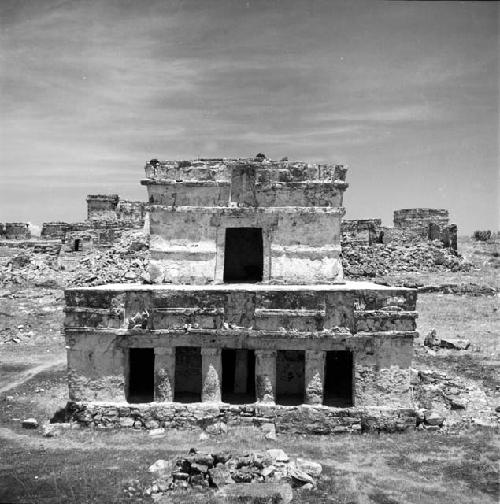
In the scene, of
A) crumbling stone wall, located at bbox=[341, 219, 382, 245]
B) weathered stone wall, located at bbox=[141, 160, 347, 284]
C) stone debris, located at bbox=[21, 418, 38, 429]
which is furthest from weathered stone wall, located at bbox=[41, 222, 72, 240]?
stone debris, located at bbox=[21, 418, 38, 429]

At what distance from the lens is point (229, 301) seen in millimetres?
11438

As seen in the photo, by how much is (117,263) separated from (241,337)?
680 inches

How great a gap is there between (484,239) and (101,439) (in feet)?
137

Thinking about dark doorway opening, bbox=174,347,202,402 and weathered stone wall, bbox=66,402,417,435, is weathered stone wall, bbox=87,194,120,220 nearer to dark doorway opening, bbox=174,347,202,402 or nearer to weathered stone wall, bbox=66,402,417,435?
dark doorway opening, bbox=174,347,202,402

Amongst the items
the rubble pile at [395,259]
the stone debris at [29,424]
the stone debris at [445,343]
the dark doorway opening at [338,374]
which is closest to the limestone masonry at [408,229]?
the rubble pile at [395,259]

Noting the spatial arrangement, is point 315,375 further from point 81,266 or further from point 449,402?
point 81,266

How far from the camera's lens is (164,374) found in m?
11.6

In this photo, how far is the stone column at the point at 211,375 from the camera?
453 inches

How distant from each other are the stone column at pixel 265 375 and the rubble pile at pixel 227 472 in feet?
7.36

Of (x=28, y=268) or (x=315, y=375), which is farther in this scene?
(x=28, y=268)

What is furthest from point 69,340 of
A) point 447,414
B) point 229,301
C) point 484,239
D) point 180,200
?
point 484,239

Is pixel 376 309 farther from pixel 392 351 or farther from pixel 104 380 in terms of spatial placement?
pixel 104 380

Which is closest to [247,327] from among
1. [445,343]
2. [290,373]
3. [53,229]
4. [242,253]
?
[290,373]

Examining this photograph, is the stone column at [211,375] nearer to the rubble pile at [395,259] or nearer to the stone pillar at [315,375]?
the stone pillar at [315,375]
